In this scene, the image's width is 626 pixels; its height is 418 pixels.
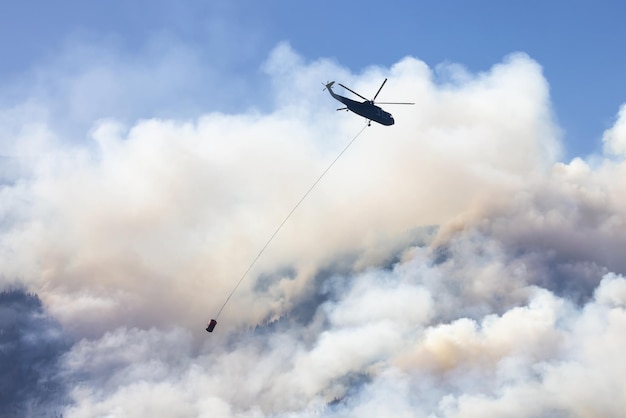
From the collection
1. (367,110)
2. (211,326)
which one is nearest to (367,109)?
(367,110)

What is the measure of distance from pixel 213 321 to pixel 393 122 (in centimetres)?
8729

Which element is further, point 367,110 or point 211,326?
point 367,110

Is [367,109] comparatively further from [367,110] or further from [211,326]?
[211,326]

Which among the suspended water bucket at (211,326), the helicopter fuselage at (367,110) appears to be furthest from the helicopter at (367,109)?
the suspended water bucket at (211,326)

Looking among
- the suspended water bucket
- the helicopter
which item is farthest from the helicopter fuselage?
the suspended water bucket

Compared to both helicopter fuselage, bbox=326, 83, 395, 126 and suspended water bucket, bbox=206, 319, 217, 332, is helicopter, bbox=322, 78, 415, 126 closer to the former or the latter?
helicopter fuselage, bbox=326, 83, 395, 126

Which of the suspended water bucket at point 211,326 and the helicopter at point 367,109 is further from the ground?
the helicopter at point 367,109

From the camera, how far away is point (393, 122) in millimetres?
195875

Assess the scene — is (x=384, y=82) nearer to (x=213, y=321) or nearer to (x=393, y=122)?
(x=393, y=122)

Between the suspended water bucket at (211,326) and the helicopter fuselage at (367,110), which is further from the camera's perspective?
the helicopter fuselage at (367,110)

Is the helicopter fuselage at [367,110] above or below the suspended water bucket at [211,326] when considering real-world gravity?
above

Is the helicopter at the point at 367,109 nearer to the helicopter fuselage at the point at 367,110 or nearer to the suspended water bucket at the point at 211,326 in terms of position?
the helicopter fuselage at the point at 367,110

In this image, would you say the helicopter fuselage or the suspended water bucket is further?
the helicopter fuselage

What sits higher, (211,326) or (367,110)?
(367,110)
